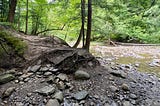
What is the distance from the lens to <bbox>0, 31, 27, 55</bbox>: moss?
5274mm

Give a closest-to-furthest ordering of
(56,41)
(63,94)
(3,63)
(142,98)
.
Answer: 1. (63,94)
2. (142,98)
3. (3,63)
4. (56,41)

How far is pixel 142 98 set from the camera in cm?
449

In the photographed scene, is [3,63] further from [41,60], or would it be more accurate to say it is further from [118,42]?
[118,42]

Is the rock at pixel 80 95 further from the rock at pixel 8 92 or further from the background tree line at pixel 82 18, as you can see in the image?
the background tree line at pixel 82 18

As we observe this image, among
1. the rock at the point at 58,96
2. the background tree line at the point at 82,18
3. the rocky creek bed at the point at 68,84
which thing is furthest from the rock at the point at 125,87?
the background tree line at the point at 82,18

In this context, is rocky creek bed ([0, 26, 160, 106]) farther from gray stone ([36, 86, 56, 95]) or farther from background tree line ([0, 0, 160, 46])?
background tree line ([0, 0, 160, 46])

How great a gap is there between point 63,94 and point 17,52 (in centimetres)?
192

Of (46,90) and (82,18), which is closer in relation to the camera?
(46,90)

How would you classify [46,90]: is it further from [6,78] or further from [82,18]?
[82,18]

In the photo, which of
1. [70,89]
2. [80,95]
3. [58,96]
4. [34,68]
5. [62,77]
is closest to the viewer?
[58,96]

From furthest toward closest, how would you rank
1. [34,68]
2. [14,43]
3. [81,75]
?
[14,43] → [34,68] → [81,75]

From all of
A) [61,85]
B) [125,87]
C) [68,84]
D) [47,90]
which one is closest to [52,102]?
[47,90]

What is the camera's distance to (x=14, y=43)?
540cm

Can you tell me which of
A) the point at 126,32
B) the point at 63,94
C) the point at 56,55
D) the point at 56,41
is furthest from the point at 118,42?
the point at 63,94
